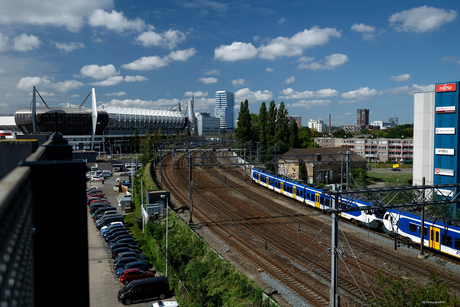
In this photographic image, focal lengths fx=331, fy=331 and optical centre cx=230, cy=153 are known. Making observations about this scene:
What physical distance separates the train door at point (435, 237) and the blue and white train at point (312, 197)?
3496 millimetres

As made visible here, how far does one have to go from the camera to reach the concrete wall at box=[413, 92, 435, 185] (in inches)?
1153

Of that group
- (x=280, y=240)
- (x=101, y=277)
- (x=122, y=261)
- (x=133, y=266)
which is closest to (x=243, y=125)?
(x=280, y=240)

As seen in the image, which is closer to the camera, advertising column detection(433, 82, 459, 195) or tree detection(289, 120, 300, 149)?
advertising column detection(433, 82, 459, 195)

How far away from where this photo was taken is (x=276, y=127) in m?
57.2

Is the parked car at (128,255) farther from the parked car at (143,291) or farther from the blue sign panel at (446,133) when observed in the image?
the blue sign panel at (446,133)

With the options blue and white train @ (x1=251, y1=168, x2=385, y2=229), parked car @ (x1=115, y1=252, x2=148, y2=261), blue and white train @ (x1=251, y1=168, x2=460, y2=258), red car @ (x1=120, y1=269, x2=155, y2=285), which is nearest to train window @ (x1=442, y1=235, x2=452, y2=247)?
blue and white train @ (x1=251, y1=168, x2=460, y2=258)

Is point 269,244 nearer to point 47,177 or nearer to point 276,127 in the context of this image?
point 47,177

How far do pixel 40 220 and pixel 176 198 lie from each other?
3009cm

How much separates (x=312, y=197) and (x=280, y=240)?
28.4 feet

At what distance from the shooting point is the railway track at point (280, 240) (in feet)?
47.9

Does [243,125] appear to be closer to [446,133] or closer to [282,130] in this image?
[282,130]

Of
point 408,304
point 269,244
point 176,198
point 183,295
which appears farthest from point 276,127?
point 408,304

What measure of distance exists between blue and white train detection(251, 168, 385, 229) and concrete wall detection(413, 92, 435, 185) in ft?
34.9

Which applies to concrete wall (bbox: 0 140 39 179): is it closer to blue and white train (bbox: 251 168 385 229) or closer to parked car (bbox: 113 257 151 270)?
blue and white train (bbox: 251 168 385 229)
